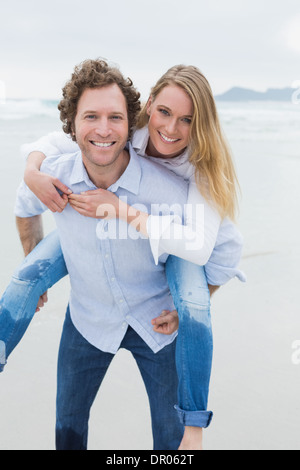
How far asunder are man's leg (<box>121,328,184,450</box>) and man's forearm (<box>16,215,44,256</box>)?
0.60m

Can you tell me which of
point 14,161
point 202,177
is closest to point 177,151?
point 202,177

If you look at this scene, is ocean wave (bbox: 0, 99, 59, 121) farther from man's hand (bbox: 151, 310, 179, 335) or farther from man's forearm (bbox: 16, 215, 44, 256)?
man's hand (bbox: 151, 310, 179, 335)

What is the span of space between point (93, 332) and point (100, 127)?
85cm

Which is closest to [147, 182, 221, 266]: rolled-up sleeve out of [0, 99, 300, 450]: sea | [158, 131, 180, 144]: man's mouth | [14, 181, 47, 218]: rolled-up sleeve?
[158, 131, 180, 144]: man's mouth

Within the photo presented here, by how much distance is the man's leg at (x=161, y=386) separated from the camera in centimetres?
209

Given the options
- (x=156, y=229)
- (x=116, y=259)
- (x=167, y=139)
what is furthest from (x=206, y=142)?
(x=116, y=259)

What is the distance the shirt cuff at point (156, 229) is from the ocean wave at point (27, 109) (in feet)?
44.1

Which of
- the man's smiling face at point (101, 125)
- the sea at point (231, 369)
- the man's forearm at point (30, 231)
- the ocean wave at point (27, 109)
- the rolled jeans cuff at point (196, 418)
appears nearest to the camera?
the rolled jeans cuff at point (196, 418)

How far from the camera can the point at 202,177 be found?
2051 millimetres

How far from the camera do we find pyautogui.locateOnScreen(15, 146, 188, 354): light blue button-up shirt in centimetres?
198

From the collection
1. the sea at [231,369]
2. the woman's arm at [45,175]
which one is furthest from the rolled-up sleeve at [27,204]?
the sea at [231,369]

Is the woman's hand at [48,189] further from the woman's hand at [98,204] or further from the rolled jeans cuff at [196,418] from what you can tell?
the rolled jeans cuff at [196,418]

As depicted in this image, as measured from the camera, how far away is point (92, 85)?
1.88 m
